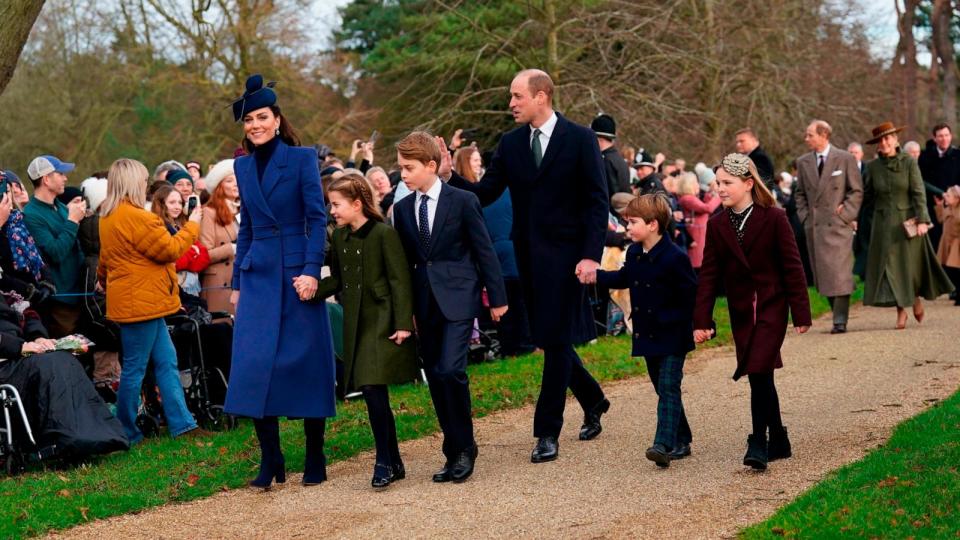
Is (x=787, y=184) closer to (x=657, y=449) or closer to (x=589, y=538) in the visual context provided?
(x=657, y=449)

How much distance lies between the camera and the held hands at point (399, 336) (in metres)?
7.60

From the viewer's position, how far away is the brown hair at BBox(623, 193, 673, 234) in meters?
8.00

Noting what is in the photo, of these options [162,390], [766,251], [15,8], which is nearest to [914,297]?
[766,251]

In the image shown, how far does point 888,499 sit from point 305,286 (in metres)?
3.29

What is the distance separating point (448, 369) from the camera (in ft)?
24.9

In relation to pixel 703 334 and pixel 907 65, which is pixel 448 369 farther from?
pixel 907 65

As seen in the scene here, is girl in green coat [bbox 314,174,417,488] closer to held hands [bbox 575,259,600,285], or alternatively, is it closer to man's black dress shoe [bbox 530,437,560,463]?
man's black dress shoe [bbox 530,437,560,463]

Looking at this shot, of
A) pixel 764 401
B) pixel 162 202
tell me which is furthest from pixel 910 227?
pixel 162 202

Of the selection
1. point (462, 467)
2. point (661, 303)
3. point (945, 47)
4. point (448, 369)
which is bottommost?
point (462, 467)

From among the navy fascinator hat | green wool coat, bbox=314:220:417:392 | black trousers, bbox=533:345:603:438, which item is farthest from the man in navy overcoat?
the navy fascinator hat

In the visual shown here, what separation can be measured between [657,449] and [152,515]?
2.81m

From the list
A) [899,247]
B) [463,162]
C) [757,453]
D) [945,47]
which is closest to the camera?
[757,453]

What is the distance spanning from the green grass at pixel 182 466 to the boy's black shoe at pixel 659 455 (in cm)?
215

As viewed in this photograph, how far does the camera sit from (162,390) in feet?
32.0
